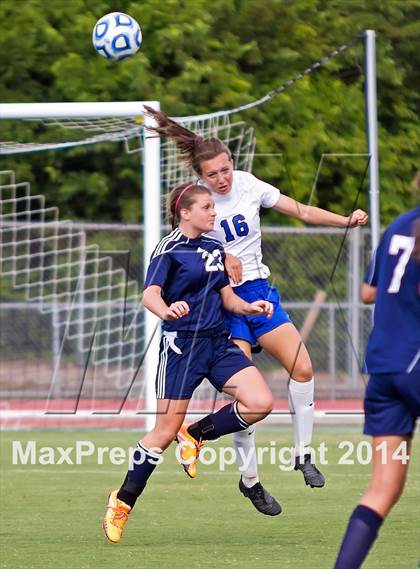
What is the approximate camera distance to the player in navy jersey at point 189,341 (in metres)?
6.89

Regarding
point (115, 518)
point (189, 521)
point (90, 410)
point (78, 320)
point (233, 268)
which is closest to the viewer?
point (115, 518)

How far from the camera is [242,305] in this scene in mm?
6926

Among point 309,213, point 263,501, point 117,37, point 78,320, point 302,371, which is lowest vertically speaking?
point 78,320

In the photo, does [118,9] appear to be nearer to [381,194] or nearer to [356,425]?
[381,194]

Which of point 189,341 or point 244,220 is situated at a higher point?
point 244,220

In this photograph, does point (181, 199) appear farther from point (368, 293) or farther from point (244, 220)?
point (368, 293)

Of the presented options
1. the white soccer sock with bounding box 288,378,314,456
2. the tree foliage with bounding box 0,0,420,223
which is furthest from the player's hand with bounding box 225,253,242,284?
the tree foliage with bounding box 0,0,420,223

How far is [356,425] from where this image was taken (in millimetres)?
14016

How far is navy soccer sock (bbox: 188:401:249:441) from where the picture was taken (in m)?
7.20

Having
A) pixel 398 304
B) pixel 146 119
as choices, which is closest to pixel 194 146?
pixel 398 304

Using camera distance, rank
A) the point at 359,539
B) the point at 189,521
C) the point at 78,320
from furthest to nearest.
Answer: the point at 78,320, the point at 189,521, the point at 359,539

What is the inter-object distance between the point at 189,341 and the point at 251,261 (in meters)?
0.76

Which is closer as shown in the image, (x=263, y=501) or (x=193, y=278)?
(x=193, y=278)

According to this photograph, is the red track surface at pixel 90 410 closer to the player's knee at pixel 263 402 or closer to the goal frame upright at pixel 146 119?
the goal frame upright at pixel 146 119
